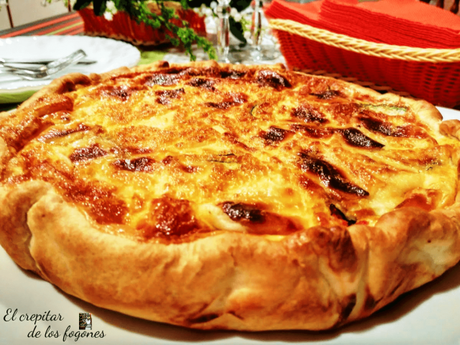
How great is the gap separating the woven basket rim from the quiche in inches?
19.6

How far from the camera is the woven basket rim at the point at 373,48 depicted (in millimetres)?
2688

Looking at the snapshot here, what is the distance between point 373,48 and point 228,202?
1.93 metres

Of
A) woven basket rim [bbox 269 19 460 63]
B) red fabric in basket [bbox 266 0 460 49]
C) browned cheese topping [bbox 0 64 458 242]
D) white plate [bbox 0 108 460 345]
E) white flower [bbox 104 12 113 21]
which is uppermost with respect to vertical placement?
red fabric in basket [bbox 266 0 460 49]

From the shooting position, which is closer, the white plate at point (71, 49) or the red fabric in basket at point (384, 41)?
the red fabric in basket at point (384, 41)

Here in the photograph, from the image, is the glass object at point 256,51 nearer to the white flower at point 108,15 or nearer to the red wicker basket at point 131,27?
the red wicker basket at point 131,27

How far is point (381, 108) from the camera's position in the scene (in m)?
2.45

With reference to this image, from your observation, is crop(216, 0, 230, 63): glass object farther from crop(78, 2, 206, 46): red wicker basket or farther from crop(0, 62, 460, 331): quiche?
crop(0, 62, 460, 331): quiche

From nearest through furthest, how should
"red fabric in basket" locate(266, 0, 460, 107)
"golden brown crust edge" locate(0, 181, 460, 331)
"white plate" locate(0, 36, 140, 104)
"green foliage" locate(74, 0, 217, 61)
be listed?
"golden brown crust edge" locate(0, 181, 460, 331), "red fabric in basket" locate(266, 0, 460, 107), "white plate" locate(0, 36, 140, 104), "green foliage" locate(74, 0, 217, 61)

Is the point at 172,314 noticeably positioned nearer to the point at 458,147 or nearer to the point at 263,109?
the point at 263,109

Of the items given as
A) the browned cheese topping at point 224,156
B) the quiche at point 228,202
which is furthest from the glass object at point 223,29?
the quiche at point 228,202

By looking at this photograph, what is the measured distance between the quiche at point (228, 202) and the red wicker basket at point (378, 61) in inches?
20.9

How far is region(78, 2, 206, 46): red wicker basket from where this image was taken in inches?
170

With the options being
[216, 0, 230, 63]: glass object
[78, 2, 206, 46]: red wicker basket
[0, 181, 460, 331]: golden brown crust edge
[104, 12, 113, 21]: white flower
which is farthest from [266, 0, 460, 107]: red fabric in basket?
[0, 181, 460, 331]: golden brown crust edge

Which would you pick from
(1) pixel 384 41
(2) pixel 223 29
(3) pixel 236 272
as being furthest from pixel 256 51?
(3) pixel 236 272
